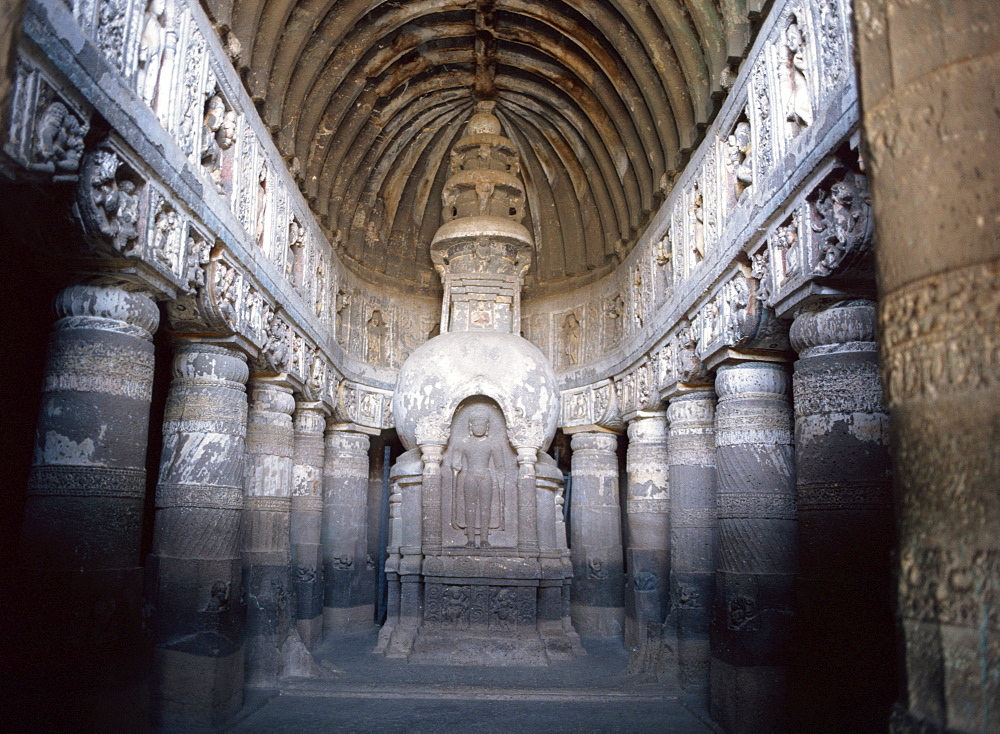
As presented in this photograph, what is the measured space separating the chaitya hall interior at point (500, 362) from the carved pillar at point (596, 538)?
2.5 inches

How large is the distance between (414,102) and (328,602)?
764 centimetres

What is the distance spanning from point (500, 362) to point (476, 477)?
164 cm

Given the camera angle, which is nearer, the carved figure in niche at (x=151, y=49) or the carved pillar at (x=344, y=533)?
the carved figure in niche at (x=151, y=49)

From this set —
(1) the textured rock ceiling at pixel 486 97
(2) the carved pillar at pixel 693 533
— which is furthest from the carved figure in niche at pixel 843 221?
(2) the carved pillar at pixel 693 533

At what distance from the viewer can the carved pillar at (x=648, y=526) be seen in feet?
32.2

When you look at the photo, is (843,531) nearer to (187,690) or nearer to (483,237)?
(187,690)

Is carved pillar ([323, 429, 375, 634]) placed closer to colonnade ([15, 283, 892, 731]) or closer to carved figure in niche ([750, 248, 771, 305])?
colonnade ([15, 283, 892, 731])

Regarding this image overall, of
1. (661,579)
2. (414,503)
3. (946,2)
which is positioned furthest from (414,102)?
(946,2)

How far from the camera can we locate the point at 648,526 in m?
9.98

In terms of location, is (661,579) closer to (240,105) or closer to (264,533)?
(264,533)

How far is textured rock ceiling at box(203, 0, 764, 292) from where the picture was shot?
8.14 meters

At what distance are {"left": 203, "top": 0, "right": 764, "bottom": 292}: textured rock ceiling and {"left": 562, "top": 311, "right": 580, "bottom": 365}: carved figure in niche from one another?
65 cm

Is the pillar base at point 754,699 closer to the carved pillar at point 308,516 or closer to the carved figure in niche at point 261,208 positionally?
the carved pillar at point 308,516

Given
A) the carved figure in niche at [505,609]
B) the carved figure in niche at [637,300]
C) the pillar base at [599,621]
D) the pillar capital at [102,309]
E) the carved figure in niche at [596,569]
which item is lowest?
the pillar base at [599,621]
